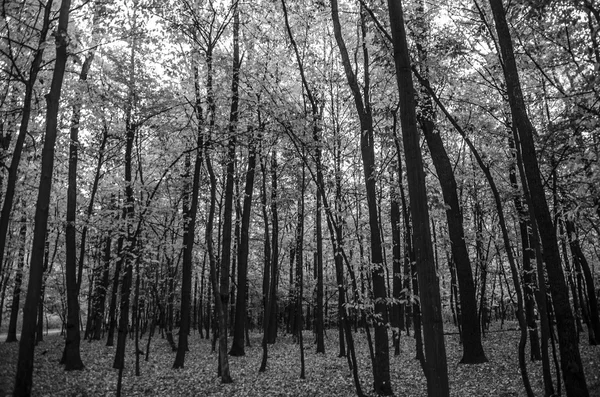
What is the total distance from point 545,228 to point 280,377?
29.3 ft

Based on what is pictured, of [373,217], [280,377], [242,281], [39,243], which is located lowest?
[280,377]

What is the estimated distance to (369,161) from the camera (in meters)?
9.11

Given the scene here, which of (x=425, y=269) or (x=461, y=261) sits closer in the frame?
(x=425, y=269)

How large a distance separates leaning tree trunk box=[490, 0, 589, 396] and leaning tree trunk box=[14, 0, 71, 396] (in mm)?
8156

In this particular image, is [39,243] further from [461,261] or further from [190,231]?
[461,261]

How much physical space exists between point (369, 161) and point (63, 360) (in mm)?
13764

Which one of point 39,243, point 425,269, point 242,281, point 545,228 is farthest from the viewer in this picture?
point 242,281

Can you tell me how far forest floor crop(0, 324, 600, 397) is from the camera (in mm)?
10148

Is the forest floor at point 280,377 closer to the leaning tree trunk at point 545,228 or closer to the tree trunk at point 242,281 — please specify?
the tree trunk at point 242,281

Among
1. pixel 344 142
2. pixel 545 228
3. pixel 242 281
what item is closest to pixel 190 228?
pixel 242 281

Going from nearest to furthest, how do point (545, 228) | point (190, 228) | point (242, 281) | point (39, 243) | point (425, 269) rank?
point (425, 269)
point (545, 228)
point (39, 243)
point (190, 228)
point (242, 281)

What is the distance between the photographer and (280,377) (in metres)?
12.3

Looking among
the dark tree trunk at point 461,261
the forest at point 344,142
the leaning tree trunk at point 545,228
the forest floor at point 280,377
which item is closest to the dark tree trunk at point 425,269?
the forest at point 344,142

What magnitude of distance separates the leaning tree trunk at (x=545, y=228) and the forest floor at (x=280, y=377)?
2.64 metres
